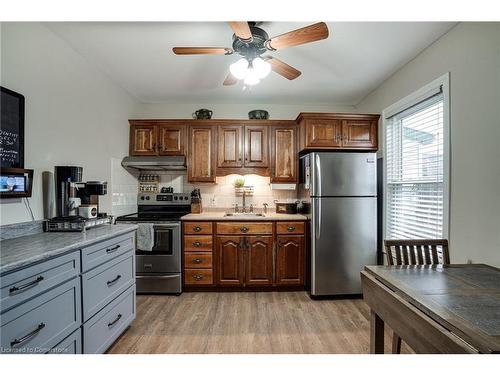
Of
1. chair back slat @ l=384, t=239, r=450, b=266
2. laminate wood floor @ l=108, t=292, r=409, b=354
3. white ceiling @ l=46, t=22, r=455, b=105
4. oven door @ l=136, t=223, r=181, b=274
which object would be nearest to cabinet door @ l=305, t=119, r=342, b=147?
white ceiling @ l=46, t=22, r=455, b=105

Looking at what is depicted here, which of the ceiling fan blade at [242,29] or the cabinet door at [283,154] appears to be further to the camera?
the cabinet door at [283,154]

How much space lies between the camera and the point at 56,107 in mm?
2006

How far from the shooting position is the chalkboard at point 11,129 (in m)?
1.53

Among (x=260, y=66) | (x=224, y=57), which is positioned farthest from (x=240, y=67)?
(x=224, y=57)

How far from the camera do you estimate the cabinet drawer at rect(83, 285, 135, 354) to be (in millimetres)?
1540

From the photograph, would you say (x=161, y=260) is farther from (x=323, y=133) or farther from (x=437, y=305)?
(x=437, y=305)

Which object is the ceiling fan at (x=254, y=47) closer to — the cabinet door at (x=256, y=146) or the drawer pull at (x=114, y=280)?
the cabinet door at (x=256, y=146)

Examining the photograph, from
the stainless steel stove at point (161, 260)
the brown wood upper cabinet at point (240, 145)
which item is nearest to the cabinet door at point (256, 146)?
the brown wood upper cabinet at point (240, 145)

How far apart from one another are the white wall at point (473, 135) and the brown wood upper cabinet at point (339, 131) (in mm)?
1009

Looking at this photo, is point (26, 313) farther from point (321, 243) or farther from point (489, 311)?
point (321, 243)

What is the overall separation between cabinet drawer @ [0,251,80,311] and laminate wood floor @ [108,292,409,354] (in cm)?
91

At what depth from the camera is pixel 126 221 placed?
2.92 metres

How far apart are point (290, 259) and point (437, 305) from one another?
2.02 m
